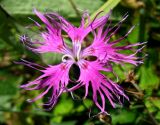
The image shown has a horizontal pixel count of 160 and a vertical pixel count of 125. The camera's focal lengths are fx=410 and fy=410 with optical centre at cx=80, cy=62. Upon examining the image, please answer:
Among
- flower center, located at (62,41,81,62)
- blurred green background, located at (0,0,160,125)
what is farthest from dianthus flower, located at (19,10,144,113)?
blurred green background, located at (0,0,160,125)

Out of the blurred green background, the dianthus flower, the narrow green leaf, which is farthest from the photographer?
the blurred green background

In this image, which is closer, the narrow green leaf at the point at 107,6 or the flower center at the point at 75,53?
the flower center at the point at 75,53

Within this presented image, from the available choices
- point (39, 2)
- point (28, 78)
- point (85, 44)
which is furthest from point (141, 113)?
point (28, 78)

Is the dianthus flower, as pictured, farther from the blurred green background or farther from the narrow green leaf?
the blurred green background

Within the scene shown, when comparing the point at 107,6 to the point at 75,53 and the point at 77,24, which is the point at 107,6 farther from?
the point at 77,24

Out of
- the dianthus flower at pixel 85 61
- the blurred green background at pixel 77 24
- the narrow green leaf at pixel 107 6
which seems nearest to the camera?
the dianthus flower at pixel 85 61

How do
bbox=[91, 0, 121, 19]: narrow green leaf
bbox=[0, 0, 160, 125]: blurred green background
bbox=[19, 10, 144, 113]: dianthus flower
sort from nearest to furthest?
bbox=[19, 10, 144, 113]: dianthus flower
bbox=[91, 0, 121, 19]: narrow green leaf
bbox=[0, 0, 160, 125]: blurred green background

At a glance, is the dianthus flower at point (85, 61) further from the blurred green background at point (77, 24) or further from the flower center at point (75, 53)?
the blurred green background at point (77, 24)

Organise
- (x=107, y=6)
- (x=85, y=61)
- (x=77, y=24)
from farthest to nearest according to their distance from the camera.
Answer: (x=77, y=24), (x=107, y=6), (x=85, y=61)

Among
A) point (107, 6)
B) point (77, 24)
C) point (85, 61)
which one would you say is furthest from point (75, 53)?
point (77, 24)

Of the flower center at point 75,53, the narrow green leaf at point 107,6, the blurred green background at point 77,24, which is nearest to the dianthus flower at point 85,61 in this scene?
the flower center at point 75,53

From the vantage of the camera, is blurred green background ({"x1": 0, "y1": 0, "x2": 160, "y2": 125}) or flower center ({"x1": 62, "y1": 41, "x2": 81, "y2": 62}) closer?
flower center ({"x1": 62, "y1": 41, "x2": 81, "y2": 62})
